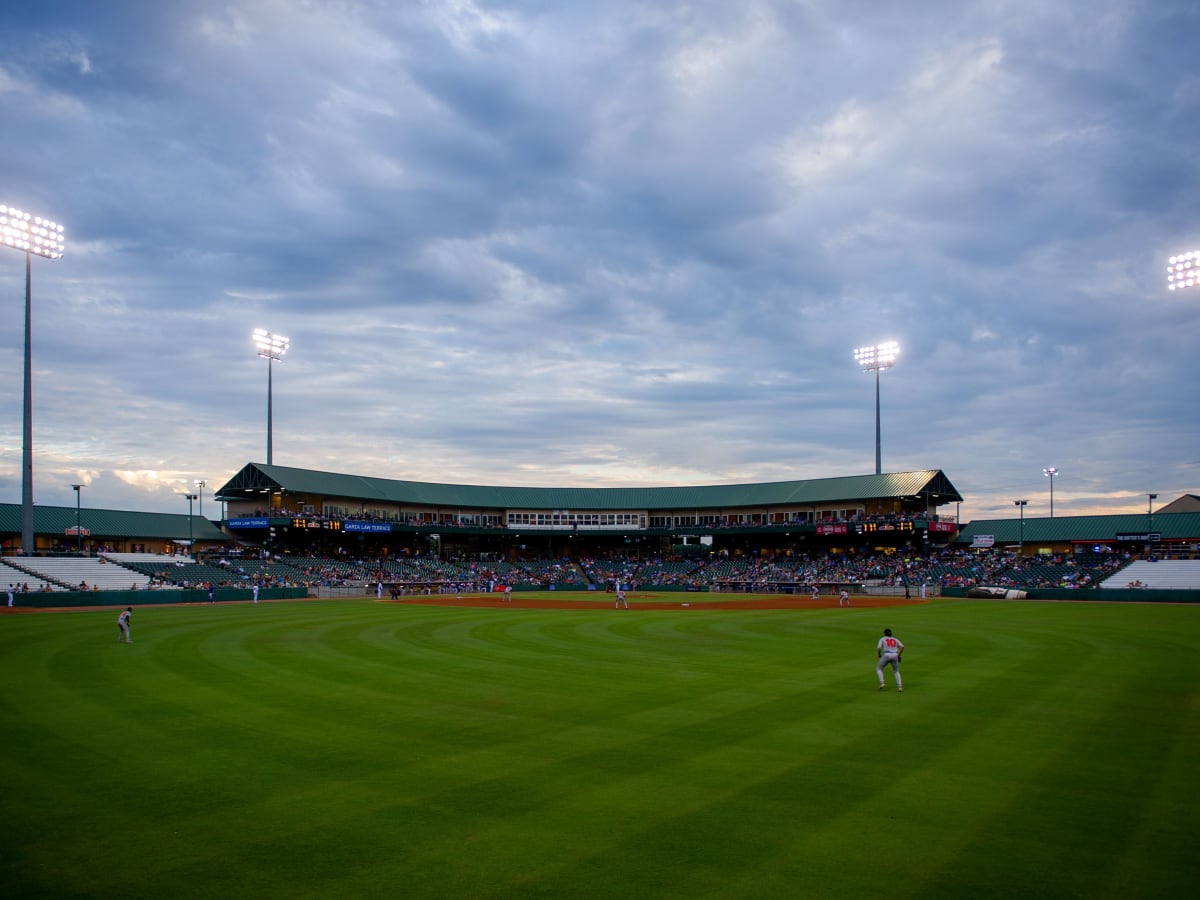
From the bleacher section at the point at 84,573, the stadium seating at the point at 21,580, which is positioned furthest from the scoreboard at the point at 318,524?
the stadium seating at the point at 21,580

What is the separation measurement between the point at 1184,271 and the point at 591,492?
255ft

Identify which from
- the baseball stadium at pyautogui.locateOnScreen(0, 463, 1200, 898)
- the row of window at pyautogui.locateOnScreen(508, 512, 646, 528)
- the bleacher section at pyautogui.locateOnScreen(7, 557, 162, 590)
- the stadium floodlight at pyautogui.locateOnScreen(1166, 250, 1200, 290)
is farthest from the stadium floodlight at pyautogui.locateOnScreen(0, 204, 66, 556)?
the stadium floodlight at pyautogui.locateOnScreen(1166, 250, 1200, 290)

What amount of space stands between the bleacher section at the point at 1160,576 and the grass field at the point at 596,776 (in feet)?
138

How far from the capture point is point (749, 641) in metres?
29.2

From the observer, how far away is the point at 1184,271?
126 ft

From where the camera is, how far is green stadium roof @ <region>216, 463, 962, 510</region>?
8350 cm

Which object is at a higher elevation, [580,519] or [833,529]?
[580,519]

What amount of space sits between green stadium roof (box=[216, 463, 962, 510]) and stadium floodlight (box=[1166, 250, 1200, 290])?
46.2 metres

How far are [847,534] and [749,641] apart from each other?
61.6 metres

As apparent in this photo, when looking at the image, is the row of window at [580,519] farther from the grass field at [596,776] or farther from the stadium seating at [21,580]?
the grass field at [596,776]

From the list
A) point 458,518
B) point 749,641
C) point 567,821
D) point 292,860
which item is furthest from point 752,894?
point 458,518

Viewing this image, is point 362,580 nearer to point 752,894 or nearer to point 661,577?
point 661,577

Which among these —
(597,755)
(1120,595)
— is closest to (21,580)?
(597,755)

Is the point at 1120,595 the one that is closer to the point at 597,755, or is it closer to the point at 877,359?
the point at 877,359
